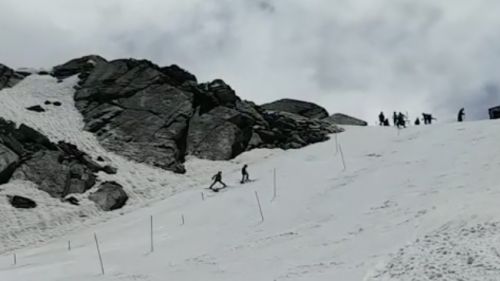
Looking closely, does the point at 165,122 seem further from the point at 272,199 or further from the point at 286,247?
the point at 286,247

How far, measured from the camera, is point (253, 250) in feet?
74.2

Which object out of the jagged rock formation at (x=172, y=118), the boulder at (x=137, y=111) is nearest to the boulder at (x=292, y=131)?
the jagged rock formation at (x=172, y=118)

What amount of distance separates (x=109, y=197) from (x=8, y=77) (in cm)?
2628

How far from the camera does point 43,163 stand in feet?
126

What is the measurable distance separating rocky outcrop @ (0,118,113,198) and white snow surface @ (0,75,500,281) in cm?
111

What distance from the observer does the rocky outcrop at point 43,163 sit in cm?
3662

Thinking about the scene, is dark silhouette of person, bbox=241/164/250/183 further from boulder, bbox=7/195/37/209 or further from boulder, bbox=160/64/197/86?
boulder, bbox=160/64/197/86

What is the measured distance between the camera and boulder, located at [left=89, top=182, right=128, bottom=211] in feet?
116

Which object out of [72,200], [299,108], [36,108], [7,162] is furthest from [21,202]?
[299,108]

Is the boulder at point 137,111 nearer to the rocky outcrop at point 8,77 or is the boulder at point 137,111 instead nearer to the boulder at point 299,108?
the rocky outcrop at point 8,77

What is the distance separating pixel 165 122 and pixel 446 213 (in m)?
30.4

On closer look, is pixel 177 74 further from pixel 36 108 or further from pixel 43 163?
pixel 43 163

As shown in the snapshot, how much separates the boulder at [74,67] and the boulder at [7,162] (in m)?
23.3

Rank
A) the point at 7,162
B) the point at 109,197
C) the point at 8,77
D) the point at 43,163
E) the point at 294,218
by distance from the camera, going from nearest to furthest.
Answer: the point at 294,218
the point at 109,197
the point at 7,162
the point at 43,163
the point at 8,77
